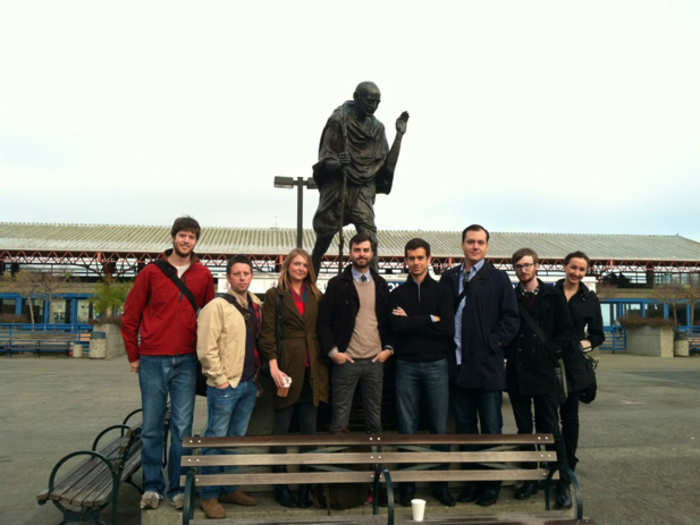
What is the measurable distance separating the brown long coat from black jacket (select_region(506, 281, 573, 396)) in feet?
4.38

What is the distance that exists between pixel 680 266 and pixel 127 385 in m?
33.3

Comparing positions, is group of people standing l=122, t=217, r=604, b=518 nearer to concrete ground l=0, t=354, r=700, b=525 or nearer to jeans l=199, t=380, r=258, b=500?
jeans l=199, t=380, r=258, b=500

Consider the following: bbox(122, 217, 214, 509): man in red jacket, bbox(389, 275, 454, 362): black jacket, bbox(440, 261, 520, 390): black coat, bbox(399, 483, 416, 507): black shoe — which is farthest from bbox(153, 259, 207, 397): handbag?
bbox(440, 261, 520, 390): black coat

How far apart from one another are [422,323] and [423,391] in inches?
20.2

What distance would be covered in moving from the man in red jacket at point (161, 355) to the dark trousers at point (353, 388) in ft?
3.06

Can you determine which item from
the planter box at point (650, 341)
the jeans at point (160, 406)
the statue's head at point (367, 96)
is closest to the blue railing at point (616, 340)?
the planter box at point (650, 341)

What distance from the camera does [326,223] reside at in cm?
540

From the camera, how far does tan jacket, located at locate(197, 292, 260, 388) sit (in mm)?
3172

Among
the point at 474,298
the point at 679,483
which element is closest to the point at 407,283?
the point at 474,298

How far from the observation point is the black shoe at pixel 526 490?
11.3ft

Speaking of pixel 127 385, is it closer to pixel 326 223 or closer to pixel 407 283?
pixel 326 223

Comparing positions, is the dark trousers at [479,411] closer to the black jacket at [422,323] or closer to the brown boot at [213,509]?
the black jacket at [422,323]

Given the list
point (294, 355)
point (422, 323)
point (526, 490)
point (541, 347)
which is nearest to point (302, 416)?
point (294, 355)

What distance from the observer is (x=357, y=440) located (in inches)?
118
